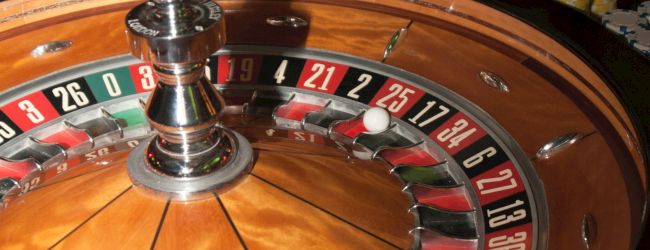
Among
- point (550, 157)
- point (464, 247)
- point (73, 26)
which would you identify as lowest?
point (464, 247)

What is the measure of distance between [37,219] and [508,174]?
120 centimetres

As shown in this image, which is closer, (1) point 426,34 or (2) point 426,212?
(2) point 426,212

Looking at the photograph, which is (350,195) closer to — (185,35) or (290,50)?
(185,35)

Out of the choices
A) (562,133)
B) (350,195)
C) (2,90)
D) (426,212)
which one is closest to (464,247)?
(426,212)

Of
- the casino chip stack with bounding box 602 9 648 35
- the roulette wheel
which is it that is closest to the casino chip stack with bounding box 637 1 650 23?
the casino chip stack with bounding box 602 9 648 35

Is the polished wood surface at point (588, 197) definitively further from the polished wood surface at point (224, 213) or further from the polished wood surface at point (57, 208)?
the polished wood surface at point (57, 208)

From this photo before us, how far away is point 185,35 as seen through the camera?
4.87ft

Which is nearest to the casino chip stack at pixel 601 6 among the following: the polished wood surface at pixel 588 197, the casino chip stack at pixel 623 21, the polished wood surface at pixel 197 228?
the casino chip stack at pixel 623 21

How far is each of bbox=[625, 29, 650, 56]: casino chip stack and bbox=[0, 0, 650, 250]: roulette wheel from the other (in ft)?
1.65

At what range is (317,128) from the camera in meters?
2.34

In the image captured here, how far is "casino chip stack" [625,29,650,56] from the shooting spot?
2666 millimetres

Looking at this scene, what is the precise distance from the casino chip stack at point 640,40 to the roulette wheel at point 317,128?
50cm

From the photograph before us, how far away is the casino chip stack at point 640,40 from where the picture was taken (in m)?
2.67

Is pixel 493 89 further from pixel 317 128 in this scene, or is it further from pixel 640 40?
pixel 640 40
